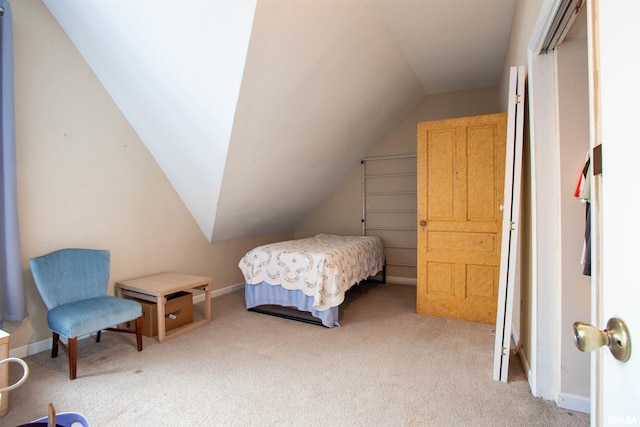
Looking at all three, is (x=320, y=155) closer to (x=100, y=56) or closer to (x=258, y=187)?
(x=258, y=187)

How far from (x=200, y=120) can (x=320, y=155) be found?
1.61 m

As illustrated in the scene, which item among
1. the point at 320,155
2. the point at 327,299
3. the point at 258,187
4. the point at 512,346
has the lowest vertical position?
the point at 512,346

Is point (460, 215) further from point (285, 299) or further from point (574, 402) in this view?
point (285, 299)

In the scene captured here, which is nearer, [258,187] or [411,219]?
[258,187]

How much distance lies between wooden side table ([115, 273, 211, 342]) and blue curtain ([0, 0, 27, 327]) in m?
0.77

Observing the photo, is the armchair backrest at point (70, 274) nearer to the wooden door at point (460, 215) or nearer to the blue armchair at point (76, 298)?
the blue armchair at point (76, 298)

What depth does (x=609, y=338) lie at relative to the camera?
52 cm

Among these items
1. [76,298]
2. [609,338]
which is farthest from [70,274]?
[609,338]

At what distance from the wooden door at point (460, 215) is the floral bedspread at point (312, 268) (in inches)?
28.7

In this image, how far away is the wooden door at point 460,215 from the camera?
2.96 metres

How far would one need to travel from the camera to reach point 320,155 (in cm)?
386

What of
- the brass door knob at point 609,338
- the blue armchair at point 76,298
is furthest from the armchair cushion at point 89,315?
the brass door knob at point 609,338

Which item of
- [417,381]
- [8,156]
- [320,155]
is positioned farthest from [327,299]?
[8,156]

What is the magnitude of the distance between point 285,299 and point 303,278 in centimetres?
34
